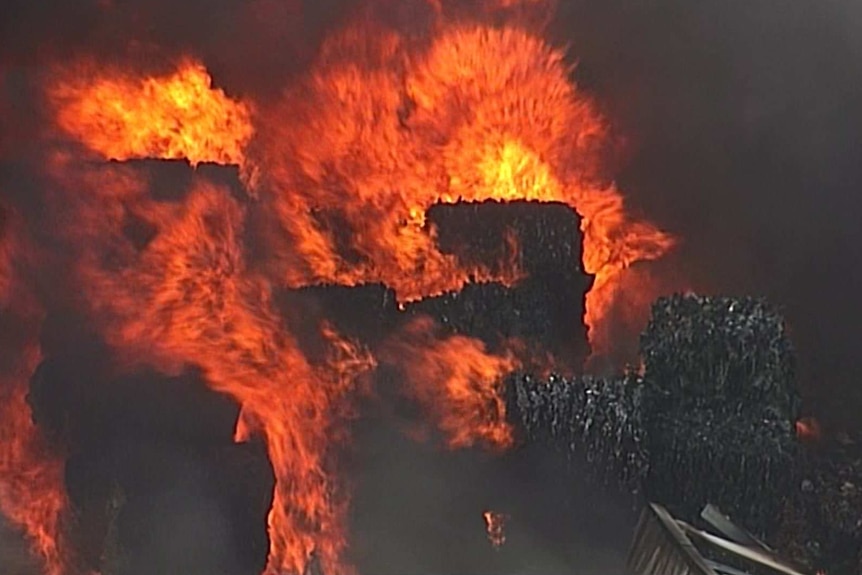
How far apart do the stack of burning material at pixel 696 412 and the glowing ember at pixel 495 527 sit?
0.81 feet

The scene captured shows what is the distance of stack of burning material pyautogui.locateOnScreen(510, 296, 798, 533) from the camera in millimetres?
2836

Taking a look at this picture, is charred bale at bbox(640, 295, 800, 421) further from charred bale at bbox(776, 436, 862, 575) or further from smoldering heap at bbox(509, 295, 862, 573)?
charred bale at bbox(776, 436, 862, 575)

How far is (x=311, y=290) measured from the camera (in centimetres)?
301

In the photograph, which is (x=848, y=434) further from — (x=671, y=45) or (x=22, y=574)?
(x=22, y=574)

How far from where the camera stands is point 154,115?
3.06 metres

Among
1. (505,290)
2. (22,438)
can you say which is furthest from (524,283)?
(22,438)

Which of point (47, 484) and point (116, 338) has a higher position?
point (116, 338)

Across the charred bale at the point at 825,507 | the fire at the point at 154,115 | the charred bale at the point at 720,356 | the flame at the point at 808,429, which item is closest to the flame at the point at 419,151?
the fire at the point at 154,115

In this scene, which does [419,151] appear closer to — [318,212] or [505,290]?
[318,212]

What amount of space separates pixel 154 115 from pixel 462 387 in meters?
1.17

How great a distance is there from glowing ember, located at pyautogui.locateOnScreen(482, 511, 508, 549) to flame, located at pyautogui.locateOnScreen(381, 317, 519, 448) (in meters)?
0.19

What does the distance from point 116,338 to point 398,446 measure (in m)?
0.86

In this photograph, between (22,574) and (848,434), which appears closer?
(848,434)

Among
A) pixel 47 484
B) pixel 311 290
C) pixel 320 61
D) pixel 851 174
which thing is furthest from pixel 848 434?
pixel 47 484
